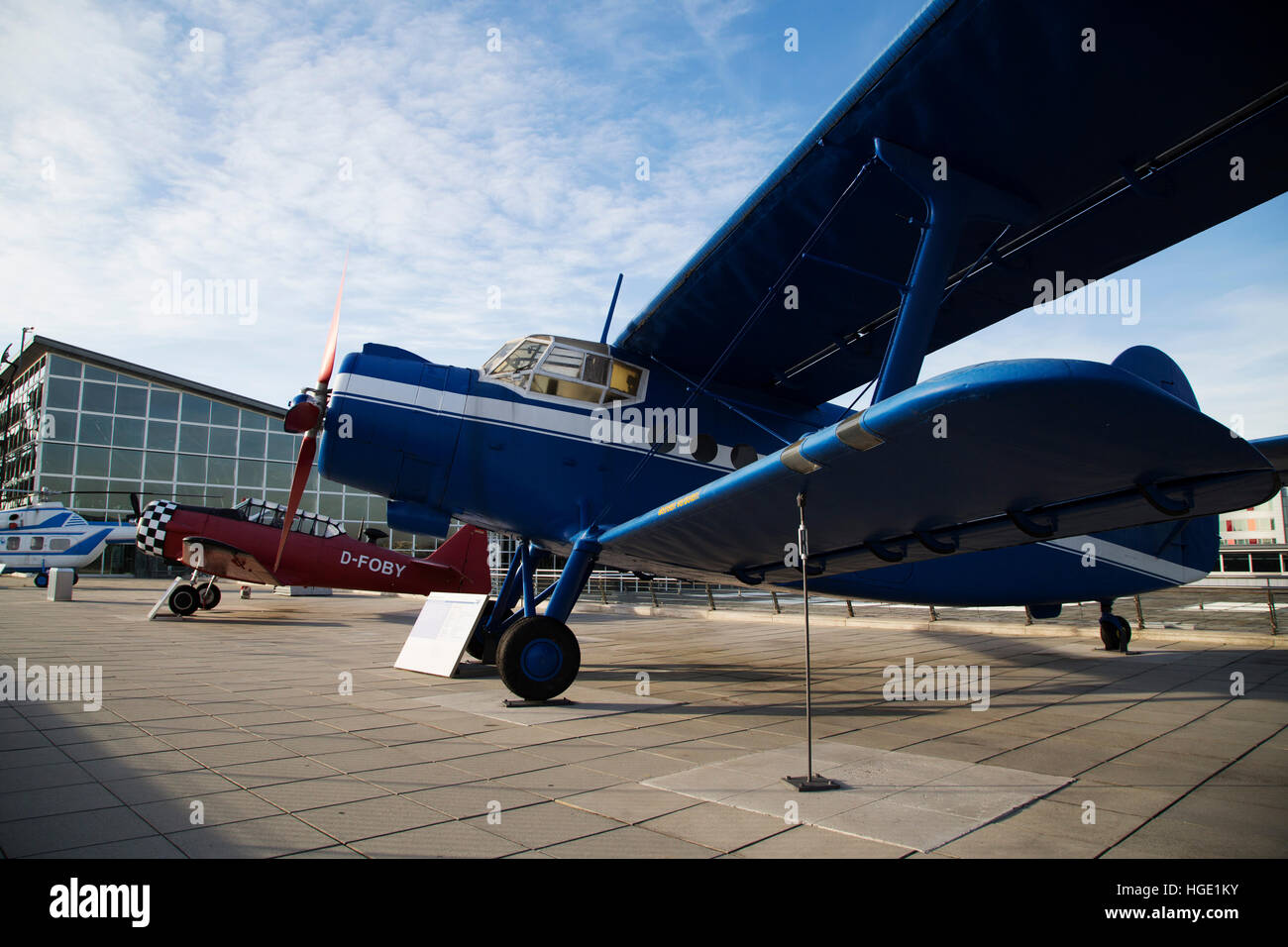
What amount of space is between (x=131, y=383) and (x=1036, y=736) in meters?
42.6

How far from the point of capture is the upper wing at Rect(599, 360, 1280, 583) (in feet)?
9.27

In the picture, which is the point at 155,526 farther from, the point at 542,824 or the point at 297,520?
the point at 542,824

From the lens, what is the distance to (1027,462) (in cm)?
344

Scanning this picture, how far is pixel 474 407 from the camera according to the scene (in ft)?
20.4

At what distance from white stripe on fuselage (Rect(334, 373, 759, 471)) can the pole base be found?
3.63 meters

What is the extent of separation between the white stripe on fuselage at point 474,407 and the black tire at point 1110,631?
23.8ft

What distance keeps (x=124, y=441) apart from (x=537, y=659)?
39.1m

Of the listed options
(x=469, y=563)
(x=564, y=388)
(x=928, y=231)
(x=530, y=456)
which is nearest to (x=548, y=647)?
(x=530, y=456)

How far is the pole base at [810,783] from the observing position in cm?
327
